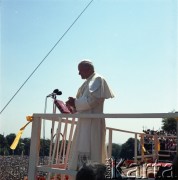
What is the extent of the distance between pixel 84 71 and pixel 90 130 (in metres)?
0.78

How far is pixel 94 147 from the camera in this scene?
12.4 feet

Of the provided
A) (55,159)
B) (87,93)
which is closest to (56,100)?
(87,93)

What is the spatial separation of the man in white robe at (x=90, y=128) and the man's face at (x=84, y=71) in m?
0.12

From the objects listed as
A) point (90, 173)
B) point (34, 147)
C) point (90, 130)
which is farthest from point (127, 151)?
point (90, 173)

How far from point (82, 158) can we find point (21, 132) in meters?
0.80

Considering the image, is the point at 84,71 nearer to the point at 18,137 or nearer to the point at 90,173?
the point at 18,137

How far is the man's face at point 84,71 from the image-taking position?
4129 mm

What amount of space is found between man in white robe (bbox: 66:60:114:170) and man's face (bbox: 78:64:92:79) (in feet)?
0.38

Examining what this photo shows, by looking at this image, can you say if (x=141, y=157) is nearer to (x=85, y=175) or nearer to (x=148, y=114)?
(x=148, y=114)

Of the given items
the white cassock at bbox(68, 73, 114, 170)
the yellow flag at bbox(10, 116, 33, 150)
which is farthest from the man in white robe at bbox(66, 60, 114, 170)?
the yellow flag at bbox(10, 116, 33, 150)

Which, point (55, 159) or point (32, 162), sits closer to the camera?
point (32, 162)

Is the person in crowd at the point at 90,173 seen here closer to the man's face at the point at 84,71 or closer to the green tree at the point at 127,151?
the green tree at the point at 127,151

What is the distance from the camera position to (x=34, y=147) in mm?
3742

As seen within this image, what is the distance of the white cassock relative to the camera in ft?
12.3
